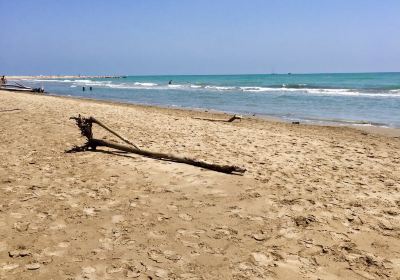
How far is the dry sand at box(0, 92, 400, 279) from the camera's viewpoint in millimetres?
3629

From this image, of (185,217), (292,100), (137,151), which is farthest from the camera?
(292,100)

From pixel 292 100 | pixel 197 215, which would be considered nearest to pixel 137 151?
pixel 197 215

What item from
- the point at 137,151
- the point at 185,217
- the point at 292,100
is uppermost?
the point at 292,100

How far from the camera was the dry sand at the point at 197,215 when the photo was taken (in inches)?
143

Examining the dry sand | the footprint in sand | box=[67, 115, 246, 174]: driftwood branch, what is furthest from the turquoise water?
the footprint in sand

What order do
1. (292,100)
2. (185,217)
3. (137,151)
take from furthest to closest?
(292,100)
(137,151)
(185,217)

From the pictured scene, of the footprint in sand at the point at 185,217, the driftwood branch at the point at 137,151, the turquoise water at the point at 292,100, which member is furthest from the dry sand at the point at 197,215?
the turquoise water at the point at 292,100

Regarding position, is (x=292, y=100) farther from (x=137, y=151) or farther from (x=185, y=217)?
(x=185, y=217)

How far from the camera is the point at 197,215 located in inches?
188

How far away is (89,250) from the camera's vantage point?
3.86 meters

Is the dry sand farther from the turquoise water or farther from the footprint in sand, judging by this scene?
the turquoise water

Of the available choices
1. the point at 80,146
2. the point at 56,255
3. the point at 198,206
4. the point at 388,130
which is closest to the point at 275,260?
the point at 198,206

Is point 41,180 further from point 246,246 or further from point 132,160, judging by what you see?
point 246,246

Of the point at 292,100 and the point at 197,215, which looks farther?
the point at 292,100
